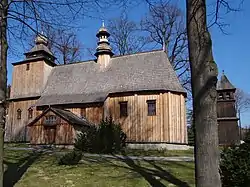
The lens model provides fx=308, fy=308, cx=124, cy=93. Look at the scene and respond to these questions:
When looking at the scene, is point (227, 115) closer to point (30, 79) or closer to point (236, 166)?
point (30, 79)

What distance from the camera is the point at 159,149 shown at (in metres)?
24.9

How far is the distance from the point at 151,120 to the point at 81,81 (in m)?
8.82

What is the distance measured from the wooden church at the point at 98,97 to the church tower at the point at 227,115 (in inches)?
381

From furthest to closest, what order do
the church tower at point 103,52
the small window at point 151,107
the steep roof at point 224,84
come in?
the steep roof at point 224,84
the church tower at point 103,52
the small window at point 151,107

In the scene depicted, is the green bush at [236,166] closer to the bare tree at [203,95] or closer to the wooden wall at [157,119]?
the bare tree at [203,95]

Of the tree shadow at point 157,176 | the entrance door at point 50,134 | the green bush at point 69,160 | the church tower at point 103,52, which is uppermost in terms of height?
the church tower at point 103,52

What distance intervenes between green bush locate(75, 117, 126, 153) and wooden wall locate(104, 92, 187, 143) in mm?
2832

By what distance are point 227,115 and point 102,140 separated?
735 inches

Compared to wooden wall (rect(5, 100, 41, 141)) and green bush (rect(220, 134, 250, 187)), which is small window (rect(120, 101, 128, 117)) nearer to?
wooden wall (rect(5, 100, 41, 141))

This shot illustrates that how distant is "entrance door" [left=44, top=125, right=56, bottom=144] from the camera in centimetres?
2618

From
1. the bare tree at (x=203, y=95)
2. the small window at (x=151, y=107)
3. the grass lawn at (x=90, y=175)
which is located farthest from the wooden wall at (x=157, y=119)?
the bare tree at (x=203, y=95)

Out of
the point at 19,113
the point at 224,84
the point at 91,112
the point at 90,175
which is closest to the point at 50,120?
the point at 91,112

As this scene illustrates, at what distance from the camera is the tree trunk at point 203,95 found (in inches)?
228

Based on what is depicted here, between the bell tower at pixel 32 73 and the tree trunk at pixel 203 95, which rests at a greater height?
the bell tower at pixel 32 73
